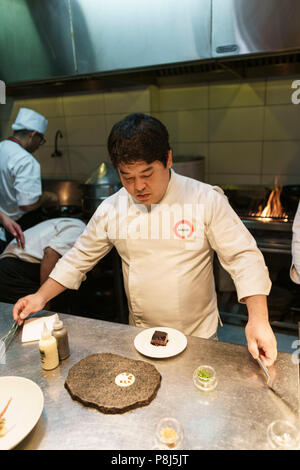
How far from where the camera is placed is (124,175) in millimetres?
1219

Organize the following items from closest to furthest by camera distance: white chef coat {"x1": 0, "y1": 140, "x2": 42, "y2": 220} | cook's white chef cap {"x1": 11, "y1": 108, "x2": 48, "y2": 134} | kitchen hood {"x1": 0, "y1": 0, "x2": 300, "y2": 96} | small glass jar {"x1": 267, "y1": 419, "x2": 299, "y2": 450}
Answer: small glass jar {"x1": 267, "y1": 419, "x2": 299, "y2": 450} → kitchen hood {"x1": 0, "y1": 0, "x2": 300, "y2": 96} → white chef coat {"x1": 0, "y1": 140, "x2": 42, "y2": 220} → cook's white chef cap {"x1": 11, "y1": 108, "x2": 48, "y2": 134}

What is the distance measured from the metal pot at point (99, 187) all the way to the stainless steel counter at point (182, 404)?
1.48 metres

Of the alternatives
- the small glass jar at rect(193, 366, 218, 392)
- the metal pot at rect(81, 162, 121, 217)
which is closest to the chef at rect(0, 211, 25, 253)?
the metal pot at rect(81, 162, 121, 217)

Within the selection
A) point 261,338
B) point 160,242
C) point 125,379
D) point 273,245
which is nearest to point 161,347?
point 125,379

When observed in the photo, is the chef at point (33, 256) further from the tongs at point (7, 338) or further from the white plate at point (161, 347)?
the white plate at point (161, 347)

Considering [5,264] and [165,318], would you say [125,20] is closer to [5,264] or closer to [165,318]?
[5,264]

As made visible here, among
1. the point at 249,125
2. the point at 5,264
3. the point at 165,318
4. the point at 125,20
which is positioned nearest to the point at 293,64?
the point at 249,125

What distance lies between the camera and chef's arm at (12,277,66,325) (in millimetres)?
1297

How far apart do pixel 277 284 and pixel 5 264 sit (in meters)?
1.93

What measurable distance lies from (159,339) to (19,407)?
44 cm

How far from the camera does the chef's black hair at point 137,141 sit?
1.13 metres

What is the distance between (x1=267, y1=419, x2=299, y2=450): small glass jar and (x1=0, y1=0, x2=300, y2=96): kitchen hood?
75.2 inches

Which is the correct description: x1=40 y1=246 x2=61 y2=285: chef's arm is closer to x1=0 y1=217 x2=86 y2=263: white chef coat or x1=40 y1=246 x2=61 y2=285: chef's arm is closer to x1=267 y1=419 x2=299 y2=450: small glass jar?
x1=0 y1=217 x2=86 y2=263: white chef coat

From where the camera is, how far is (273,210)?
245cm
